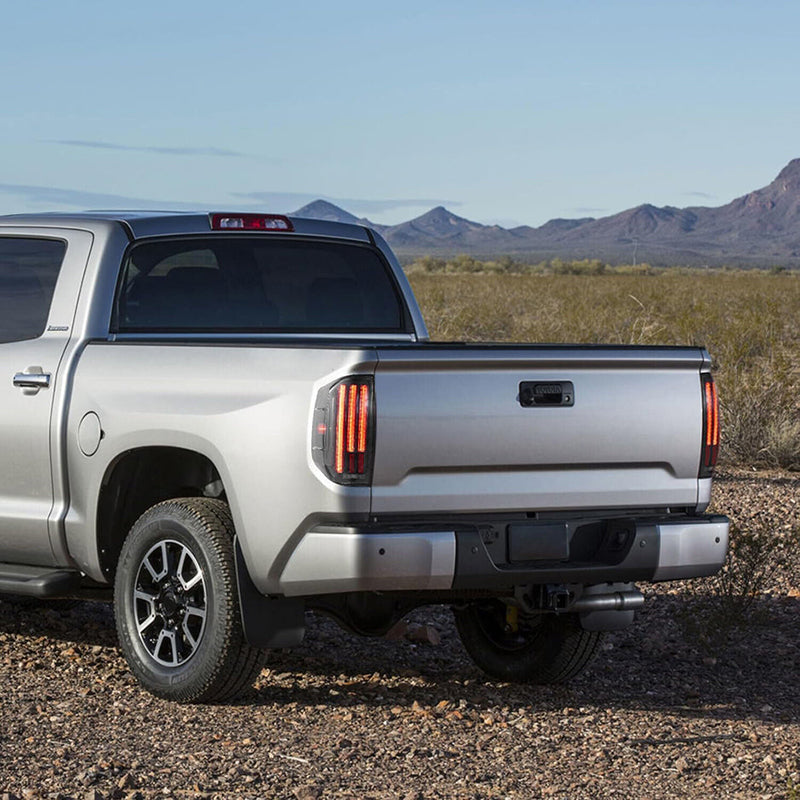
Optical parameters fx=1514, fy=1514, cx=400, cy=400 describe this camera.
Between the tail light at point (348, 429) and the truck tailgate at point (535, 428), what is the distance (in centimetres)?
4

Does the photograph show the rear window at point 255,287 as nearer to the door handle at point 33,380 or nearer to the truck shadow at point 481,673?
the door handle at point 33,380

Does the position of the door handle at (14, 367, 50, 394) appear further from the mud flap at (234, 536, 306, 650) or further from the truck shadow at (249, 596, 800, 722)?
the truck shadow at (249, 596, 800, 722)

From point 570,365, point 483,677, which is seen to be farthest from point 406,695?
point 570,365

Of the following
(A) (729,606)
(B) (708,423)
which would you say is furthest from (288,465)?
(A) (729,606)

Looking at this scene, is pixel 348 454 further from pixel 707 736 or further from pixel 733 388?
pixel 733 388

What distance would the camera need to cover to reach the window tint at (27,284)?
666cm

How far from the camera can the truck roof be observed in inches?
264

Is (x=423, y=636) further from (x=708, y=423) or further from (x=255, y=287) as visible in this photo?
(x=708, y=423)

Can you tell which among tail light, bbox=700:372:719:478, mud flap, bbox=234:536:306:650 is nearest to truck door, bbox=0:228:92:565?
mud flap, bbox=234:536:306:650

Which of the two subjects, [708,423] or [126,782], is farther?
[708,423]

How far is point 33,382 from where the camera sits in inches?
253

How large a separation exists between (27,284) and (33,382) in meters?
0.61

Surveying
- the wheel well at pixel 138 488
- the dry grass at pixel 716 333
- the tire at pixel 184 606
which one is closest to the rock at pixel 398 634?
the wheel well at pixel 138 488

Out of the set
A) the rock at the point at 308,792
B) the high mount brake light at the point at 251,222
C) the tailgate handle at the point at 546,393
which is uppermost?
the high mount brake light at the point at 251,222
